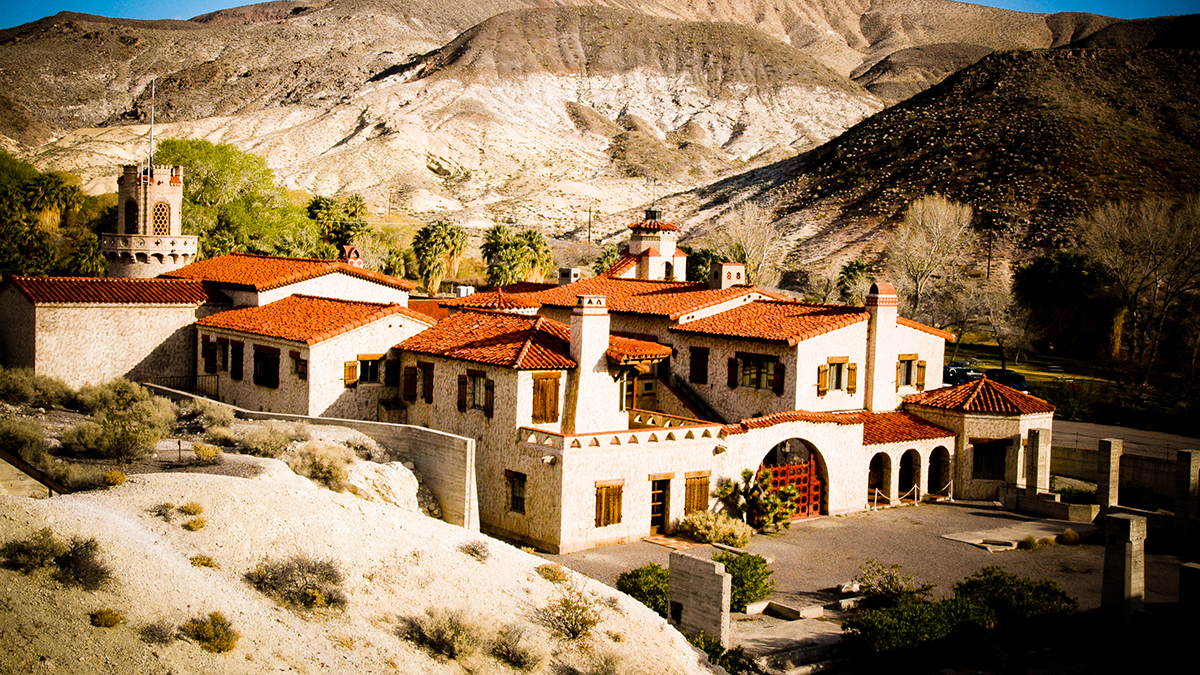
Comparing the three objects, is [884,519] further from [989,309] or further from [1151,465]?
[989,309]

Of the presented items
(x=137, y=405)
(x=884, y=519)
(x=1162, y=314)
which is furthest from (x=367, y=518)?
(x=1162, y=314)

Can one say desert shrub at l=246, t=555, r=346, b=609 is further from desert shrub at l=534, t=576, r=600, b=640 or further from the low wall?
the low wall

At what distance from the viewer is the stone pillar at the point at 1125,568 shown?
939 inches

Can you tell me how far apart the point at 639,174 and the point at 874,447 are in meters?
136

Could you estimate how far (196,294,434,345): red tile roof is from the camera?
112 feet

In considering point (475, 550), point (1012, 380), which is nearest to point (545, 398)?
point (475, 550)

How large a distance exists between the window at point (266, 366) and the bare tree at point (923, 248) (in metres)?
45.4

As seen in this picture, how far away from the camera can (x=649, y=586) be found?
23.4m

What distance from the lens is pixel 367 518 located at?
23078 mm

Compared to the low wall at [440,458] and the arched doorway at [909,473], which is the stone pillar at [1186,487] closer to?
the arched doorway at [909,473]

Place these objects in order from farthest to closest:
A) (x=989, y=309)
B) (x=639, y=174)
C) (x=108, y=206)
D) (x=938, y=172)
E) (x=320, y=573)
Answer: (x=639, y=174) → (x=938, y=172) → (x=108, y=206) → (x=989, y=309) → (x=320, y=573)

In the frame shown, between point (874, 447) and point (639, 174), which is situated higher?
point (639, 174)

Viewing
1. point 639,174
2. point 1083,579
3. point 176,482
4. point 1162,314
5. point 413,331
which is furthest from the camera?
point 639,174

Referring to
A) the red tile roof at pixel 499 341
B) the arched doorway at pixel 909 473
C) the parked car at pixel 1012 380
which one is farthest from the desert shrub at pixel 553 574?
the parked car at pixel 1012 380
